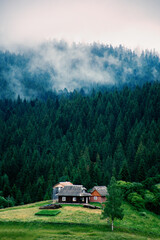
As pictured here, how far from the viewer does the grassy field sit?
4334cm

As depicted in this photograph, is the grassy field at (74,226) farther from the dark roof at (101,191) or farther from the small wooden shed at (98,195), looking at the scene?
the dark roof at (101,191)

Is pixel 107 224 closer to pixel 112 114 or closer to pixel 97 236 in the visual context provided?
pixel 97 236

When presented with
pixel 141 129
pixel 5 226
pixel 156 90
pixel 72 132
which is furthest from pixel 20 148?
pixel 5 226

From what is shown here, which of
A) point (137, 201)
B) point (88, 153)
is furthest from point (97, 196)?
point (88, 153)

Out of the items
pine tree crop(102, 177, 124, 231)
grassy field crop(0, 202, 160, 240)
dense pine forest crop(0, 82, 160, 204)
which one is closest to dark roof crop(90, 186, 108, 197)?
grassy field crop(0, 202, 160, 240)

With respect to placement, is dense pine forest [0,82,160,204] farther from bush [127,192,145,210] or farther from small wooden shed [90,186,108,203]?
bush [127,192,145,210]

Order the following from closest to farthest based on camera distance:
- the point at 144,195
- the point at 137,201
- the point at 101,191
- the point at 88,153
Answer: the point at 137,201 → the point at 144,195 → the point at 101,191 → the point at 88,153

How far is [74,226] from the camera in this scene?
5009 centimetres

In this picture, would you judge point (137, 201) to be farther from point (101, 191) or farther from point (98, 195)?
point (98, 195)

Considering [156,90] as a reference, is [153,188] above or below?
below

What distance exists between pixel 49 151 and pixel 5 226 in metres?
127

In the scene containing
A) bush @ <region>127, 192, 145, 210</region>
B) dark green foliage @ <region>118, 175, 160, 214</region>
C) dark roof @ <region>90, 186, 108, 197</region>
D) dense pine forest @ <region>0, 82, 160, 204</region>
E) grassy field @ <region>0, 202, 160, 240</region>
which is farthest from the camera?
dense pine forest @ <region>0, 82, 160, 204</region>

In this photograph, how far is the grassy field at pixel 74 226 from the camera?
43.3 meters

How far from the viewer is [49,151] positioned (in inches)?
6959
